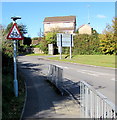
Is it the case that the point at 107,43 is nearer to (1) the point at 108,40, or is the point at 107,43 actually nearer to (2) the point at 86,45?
(1) the point at 108,40

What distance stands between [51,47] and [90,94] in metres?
47.7

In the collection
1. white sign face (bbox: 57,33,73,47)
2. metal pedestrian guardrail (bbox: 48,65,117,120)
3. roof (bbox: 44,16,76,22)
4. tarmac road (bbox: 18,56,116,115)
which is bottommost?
tarmac road (bbox: 18,56,116,115)

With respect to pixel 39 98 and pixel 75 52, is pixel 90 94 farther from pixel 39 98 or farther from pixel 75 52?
pixel 75 52

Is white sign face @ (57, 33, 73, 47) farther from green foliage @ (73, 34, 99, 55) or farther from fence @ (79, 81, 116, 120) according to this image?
fence @ (79, 81, 116, 120)

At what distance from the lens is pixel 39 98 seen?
9.13 meters

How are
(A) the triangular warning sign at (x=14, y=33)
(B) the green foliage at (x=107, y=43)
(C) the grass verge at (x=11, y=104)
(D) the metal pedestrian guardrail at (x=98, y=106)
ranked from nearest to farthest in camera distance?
(D) the metal pedestrian guardrail at (x=98, y=106), (C) the grass verge at (x=11, y=104), (A) the triangular warning sign at (x=14, y=33), (B) the green foliage at (x=107, y=43)

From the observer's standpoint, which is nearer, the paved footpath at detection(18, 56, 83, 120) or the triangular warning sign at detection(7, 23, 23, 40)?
the paved footpath at detection(18, 56, 83, 120)

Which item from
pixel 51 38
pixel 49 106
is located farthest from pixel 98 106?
pixel 51 38

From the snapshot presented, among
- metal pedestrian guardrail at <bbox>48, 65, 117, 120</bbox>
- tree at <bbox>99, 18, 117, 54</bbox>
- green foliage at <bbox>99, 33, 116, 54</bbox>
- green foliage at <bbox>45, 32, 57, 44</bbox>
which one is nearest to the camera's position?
metal pedestrian guardrail at <bbox>48, 65, 117, 120</bbox>

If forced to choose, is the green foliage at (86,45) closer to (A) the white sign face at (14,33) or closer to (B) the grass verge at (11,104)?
(B) the grass verge at (11,104)

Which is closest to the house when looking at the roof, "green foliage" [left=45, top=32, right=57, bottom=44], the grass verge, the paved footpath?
the roof

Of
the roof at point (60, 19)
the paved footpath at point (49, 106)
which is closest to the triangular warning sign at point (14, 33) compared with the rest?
the paved footpath at point (49, 106)

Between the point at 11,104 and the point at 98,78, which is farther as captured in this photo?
the point at 98,78

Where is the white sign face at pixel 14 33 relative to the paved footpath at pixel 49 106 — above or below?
above
